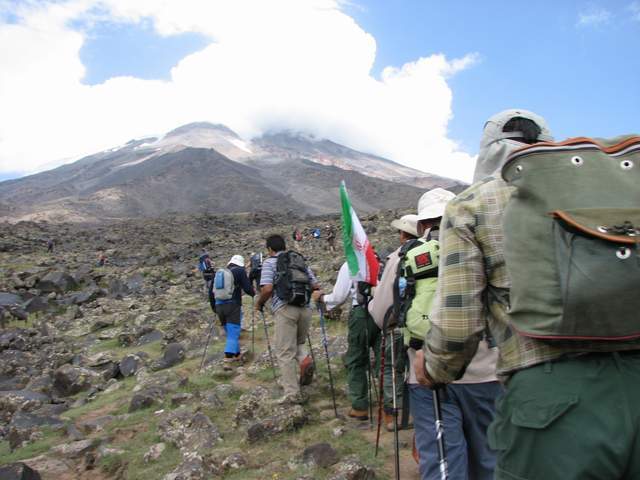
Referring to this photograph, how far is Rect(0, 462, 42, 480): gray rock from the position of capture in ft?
15.7

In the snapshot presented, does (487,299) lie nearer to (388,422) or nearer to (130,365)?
(388,422)

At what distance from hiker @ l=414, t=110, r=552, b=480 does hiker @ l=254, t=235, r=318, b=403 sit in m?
3.93

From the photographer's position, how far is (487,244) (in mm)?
1884

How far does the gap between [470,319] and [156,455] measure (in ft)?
15.3

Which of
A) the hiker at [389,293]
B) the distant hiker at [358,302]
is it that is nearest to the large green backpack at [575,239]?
the hiker at [389,293]

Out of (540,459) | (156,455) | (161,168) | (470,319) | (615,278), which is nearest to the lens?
(615,278)

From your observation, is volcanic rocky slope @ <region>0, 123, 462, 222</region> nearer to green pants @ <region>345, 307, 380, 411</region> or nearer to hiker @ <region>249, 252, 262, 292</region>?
hiker @ <region>249, 252, 262, 292</region>

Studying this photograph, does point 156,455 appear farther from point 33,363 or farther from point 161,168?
point 161,168

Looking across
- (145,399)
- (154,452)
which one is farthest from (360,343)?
(145,399)

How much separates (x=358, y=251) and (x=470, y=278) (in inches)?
122

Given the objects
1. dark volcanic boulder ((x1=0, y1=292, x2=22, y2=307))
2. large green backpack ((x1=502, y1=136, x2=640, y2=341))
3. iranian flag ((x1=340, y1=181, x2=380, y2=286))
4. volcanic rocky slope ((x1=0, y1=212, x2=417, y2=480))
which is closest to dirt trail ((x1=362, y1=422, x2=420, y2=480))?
volcanic rocky slope ((x1=0, y1=212, x2=417, y2=480))

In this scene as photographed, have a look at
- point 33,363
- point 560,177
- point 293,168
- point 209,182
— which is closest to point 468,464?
point 560,177

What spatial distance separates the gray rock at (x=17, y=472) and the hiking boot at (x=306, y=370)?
3.19 metres

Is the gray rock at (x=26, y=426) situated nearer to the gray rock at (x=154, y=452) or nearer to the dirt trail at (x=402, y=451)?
the gray rock at (x=154, y=452)
